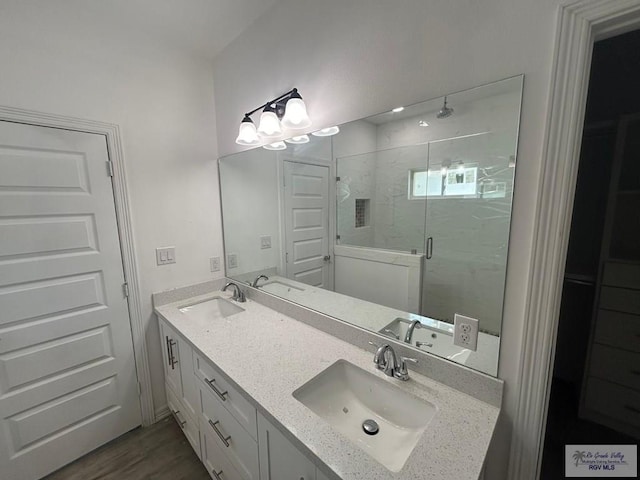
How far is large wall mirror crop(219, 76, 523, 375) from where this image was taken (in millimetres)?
892

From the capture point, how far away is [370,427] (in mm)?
982

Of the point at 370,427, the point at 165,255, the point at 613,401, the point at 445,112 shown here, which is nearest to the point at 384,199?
the point at 445,112

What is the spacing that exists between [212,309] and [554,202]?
2.05 metres

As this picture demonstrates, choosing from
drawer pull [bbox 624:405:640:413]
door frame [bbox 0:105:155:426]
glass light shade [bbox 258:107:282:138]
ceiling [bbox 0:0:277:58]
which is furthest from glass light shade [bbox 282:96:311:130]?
drawer pull [bbox 624:405:640:413]

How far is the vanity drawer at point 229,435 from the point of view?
3.41ft

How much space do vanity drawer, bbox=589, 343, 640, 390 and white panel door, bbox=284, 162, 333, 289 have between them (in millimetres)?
1664

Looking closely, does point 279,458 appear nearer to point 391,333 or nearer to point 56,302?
point 391,333

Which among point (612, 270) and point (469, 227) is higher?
point (469, 227)

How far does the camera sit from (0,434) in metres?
1.34

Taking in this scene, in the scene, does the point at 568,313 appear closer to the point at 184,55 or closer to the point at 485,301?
the point at 485,301

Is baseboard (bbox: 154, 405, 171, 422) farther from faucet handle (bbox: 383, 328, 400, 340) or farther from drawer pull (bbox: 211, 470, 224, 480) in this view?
faucet handle (bbox: 383, 328, 400, 340)

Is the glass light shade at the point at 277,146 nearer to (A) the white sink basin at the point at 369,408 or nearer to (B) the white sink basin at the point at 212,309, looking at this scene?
(B) the white sink basin at the point at 212,309

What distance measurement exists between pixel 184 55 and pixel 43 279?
1.65 m

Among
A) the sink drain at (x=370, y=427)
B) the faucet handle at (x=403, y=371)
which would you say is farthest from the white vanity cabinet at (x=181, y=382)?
the faucet handle at (x=403, y=371)
